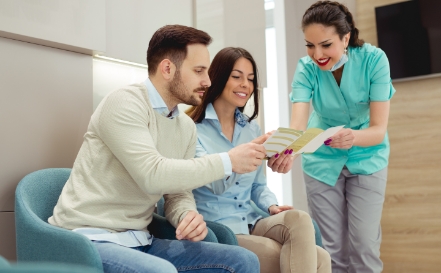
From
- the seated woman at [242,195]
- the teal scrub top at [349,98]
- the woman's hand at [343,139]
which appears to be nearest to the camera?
the seated woman at [242,195]

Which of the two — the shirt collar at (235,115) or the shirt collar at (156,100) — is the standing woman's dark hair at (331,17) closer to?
the shirt collar at (235,115)

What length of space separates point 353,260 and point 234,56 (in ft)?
4.08

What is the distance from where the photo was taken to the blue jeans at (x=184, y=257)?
1409 millimetres

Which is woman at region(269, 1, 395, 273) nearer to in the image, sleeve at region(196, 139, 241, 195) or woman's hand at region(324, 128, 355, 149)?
woman's hand at region(324, 128, 355, 149)

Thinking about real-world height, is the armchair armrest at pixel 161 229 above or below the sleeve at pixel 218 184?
below

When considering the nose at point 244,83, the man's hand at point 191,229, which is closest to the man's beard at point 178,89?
the man's hand at point 191,229

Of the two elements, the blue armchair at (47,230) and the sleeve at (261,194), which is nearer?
the blue armchair at (47,230)

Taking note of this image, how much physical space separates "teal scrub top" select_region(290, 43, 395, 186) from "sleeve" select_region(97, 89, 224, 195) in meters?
1.17

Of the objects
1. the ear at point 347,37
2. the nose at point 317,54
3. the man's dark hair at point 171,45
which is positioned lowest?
the man's dark hair at point 171,45

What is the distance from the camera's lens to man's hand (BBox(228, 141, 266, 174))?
1667mm

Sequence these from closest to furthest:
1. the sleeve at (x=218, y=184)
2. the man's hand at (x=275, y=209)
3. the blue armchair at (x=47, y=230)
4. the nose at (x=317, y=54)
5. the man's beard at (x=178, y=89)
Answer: the blue armchair at (x=47, y=230), the man's beard at (x=178, y=89), the sleeve at (x=218, y=184), the man's hand at (x=275, y=209), the nose at (x=317, y=54)

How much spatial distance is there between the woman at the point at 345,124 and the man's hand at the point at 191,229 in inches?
43.1

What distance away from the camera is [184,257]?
1.62 m

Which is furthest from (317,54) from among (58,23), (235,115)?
(58,23)
